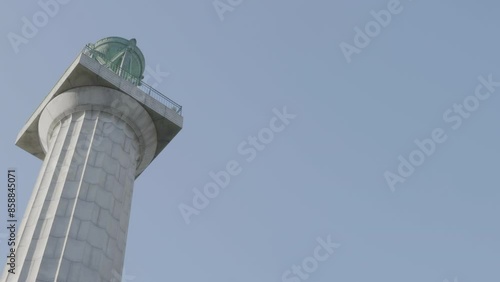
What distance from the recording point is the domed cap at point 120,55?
3098cm

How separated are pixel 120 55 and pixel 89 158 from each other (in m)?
8.32

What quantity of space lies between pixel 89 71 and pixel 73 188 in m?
6.58

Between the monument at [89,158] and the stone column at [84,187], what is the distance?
4cm

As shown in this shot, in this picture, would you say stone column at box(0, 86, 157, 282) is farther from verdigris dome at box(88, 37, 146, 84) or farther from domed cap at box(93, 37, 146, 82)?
domed cap at box(93, 37, 146, 82)

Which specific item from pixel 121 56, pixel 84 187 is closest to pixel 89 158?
pixel 84 187

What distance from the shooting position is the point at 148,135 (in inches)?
1147

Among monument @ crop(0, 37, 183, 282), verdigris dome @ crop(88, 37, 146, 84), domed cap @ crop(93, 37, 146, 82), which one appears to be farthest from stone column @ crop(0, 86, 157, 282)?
domed cap @ crop(93, 37, 146, 82)

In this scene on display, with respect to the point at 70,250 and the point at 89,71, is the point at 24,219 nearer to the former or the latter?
the point at 70,250

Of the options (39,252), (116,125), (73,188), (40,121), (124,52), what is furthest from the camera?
(124,52)

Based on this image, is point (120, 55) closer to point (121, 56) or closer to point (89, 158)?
point (121, 56)

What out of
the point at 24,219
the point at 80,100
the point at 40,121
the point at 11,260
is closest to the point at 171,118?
the point at 80,100

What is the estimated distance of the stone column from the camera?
21812 millimetres

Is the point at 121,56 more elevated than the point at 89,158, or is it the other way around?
the point at 121,56

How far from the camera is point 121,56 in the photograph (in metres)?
31.6
